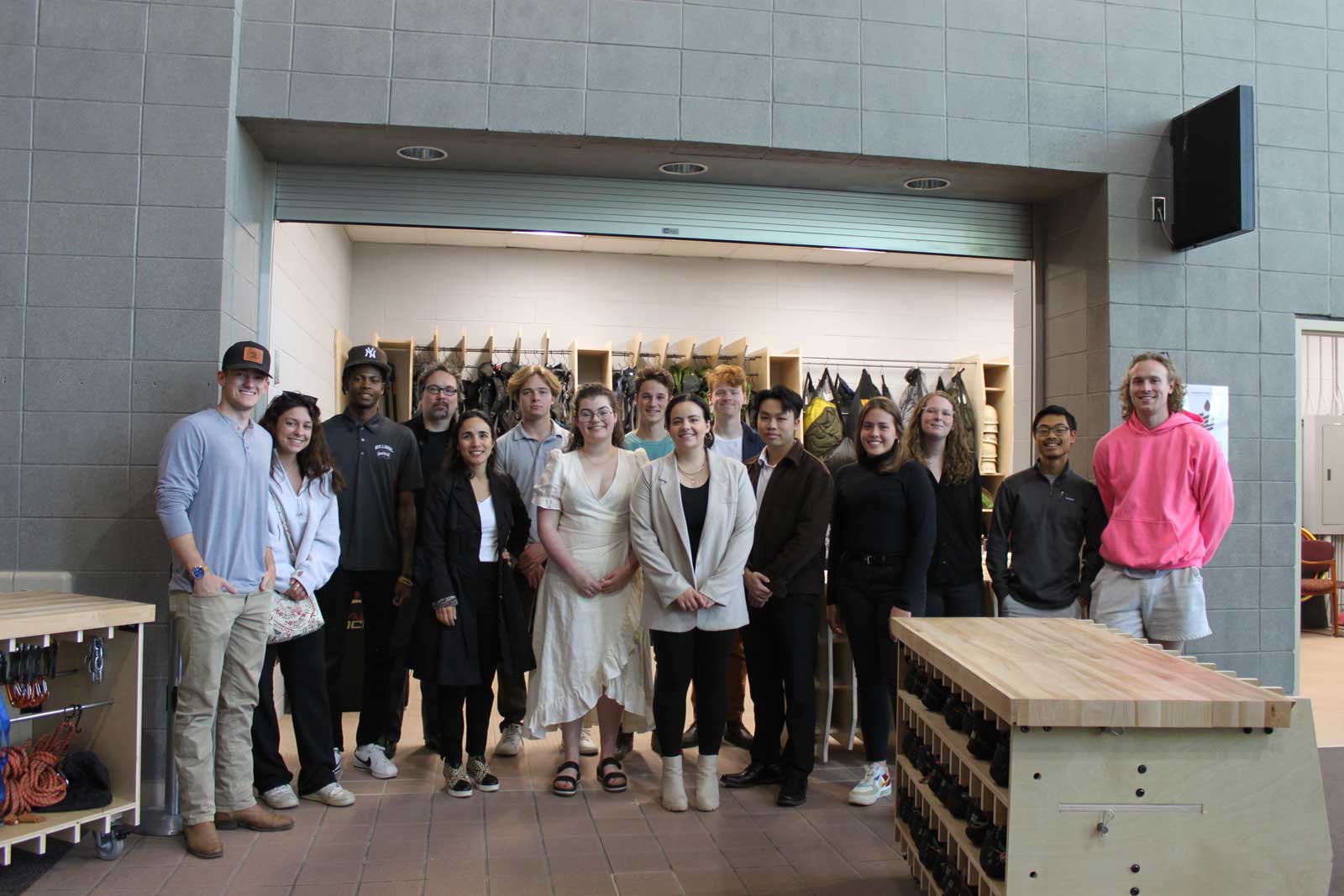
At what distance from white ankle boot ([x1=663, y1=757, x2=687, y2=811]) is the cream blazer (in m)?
0.49

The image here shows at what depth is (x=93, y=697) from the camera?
325 centimetres

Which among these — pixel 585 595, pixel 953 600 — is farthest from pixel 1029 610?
pixel 585 595

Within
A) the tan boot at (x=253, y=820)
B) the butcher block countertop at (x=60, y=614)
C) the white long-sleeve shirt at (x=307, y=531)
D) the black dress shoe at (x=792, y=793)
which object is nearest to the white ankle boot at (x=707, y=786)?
the black dress shoe at (x=792, y=793)

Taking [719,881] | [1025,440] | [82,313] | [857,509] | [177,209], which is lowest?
[719,881]

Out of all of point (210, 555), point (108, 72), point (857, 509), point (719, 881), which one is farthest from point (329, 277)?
point (719, 881)

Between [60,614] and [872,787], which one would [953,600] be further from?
[60,614]

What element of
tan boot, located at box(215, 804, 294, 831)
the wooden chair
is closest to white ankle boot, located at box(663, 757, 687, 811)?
tan boot, located at box(215, 804, 294, 831)

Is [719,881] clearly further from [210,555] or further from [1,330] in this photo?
[1,330]

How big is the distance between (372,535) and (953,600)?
222cm

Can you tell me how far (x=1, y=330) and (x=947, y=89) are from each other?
3.75 m

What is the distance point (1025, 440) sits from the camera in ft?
16.9

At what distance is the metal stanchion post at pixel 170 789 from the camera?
11.2 feet

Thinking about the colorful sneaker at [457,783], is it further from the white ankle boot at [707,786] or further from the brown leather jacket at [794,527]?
the brown leather jacket at [794,527]

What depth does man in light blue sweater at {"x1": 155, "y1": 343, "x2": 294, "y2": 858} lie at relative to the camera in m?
3.16
